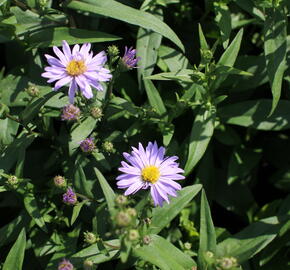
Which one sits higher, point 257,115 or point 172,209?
point 257,115

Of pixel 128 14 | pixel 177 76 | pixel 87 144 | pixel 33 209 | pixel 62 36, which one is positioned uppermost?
pixel 128 14

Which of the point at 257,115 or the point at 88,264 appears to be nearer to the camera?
the point at 88,264

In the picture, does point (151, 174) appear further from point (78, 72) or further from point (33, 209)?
point (33, 209)

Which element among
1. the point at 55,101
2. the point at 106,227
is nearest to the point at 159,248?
the point at 106,227

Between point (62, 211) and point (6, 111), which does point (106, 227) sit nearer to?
point (62, 211)

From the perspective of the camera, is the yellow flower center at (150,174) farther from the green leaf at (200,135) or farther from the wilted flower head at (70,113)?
the wilted flower head at (70,113)

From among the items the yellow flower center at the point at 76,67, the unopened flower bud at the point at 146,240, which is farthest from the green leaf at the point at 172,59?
the unopened flower bud at the point at 146,240

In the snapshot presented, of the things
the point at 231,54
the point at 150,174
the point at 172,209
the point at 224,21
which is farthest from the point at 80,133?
the point at 224,21

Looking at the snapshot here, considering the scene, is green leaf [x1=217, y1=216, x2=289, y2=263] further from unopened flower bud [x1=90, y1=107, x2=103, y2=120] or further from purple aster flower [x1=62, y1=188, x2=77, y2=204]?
unopened flower bud [x1=90, y1=107, x2=103, y2=120]
